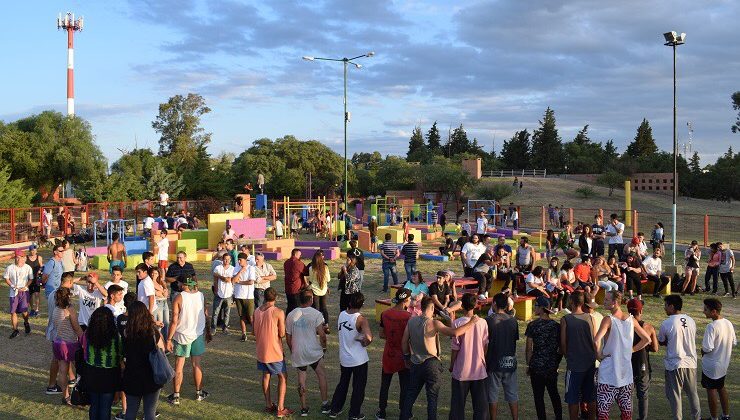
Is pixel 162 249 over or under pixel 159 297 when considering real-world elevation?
over

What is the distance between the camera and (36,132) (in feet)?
143

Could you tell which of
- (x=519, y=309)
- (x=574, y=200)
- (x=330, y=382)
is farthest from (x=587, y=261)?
(x=574, y=200)

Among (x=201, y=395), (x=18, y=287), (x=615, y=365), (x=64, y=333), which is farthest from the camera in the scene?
(x=18, y=287)

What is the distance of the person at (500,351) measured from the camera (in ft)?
20.9

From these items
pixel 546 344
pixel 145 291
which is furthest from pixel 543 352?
pixel 145 291

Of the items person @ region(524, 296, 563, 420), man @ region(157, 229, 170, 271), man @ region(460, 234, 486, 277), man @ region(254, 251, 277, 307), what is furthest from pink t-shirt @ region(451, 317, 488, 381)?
man @ region(157, 229, 170, 271)

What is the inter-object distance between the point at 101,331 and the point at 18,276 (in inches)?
232

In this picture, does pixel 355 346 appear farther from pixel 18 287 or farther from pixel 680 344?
pixel 18 287

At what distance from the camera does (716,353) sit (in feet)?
21.8

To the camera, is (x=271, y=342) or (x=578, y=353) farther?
(x=271, y=342)

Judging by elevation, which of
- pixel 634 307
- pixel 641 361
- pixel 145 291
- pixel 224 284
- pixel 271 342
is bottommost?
pixel 641 361

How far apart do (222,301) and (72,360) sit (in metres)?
3.18

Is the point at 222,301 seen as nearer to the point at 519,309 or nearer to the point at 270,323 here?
the point at 270,323

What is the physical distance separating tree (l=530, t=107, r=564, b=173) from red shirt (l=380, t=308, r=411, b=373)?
71518 mm
